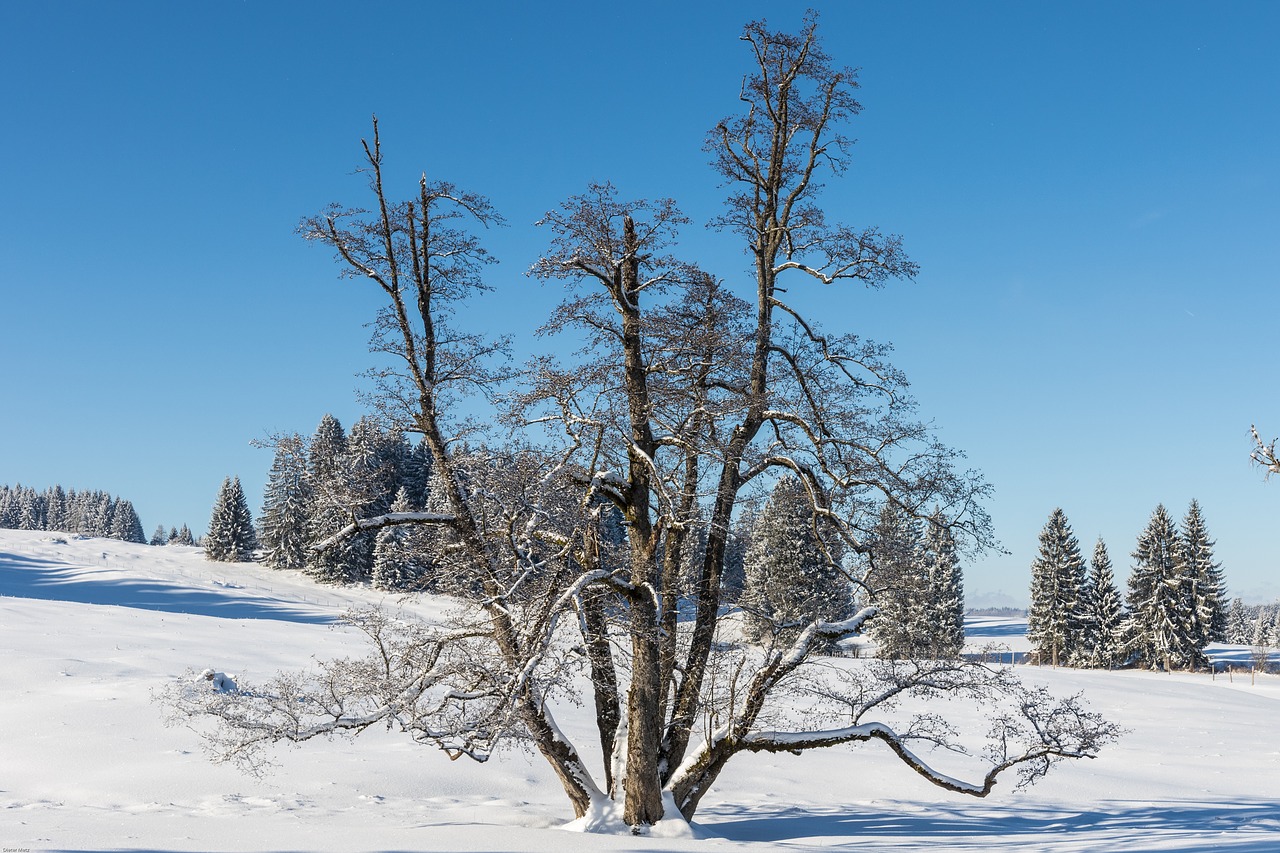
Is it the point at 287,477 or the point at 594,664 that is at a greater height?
the point at 287,477

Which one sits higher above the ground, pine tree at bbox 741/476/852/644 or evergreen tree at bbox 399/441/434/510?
evergreen tree at bbox 399/441/434/510

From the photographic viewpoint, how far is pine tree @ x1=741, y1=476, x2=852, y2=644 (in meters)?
12.4

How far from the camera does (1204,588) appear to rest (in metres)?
47.6

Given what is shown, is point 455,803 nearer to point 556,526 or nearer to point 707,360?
point 556,526

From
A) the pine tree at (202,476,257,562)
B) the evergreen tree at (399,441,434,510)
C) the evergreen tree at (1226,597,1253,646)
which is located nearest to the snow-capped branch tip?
the evergreen tree at (399,441,434,510)

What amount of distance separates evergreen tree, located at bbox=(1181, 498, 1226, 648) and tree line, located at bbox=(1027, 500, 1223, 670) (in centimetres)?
5

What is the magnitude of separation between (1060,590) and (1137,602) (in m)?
4.33

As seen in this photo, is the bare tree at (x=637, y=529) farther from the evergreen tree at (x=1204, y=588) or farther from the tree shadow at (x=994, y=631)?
the tree shadow at (x=994, y=631)

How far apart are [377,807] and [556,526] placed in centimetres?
507

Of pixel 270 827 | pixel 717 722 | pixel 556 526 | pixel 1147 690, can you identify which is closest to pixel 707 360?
pixel 556 526

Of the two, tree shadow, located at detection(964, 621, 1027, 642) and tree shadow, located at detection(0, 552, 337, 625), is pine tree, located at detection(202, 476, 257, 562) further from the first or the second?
tree shadow, located at detection(964, 621, 1027, 642)

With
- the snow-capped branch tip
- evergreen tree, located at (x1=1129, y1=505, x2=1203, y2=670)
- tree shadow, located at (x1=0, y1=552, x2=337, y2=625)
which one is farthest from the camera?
evergreen tree, located at (x1=1129, y1=505, x2=1203, y2=670)

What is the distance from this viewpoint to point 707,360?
11617mm

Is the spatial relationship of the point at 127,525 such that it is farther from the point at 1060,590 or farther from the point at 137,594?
the point at 1060,590
